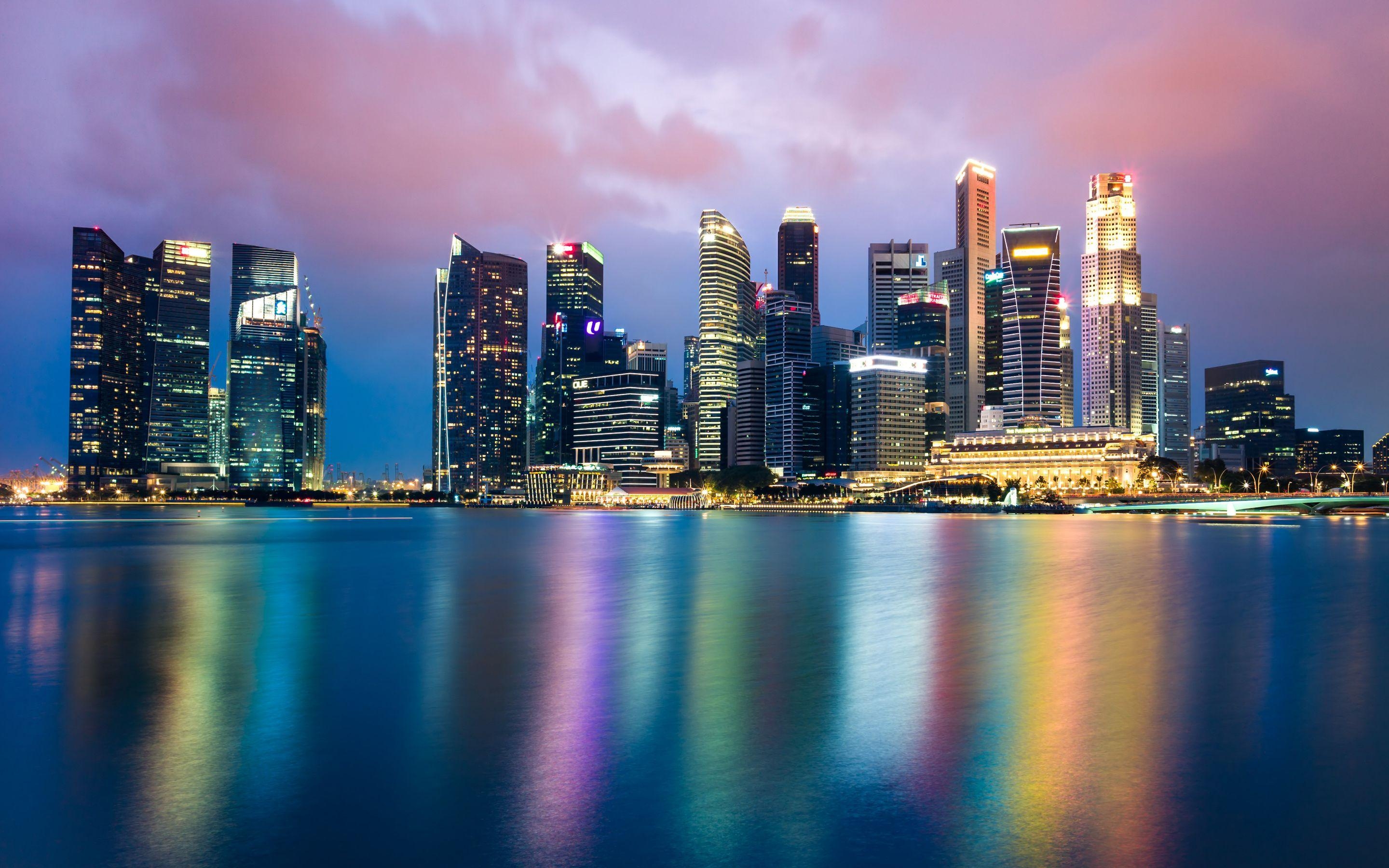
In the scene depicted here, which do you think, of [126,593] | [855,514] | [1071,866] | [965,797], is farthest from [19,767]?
[855,514]

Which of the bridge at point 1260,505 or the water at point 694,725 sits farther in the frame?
the bridge at point 1260,505

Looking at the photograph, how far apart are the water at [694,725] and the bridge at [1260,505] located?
9937 centimetres

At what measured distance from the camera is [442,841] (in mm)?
10234

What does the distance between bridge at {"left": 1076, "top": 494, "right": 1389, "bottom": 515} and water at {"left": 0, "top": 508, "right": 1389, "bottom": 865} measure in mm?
99368

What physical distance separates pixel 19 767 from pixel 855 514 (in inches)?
7200

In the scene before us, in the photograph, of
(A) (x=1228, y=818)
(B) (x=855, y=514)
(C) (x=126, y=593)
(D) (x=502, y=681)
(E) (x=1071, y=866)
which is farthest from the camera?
(B) (x=855, y=514)

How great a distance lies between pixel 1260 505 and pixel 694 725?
133 m

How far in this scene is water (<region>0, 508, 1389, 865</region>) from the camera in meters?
10.5

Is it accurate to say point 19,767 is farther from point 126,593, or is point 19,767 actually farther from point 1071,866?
point 126,593

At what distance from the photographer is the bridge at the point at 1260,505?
125 meters

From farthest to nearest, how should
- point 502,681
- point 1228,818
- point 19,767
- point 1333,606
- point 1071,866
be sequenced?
point 1333,606, point 502,681, point 19,767, point 1228,818, point 1071,866

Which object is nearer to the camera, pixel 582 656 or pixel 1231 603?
pixel 582 656

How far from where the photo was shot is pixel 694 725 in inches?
612

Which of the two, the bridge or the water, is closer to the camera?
the water
